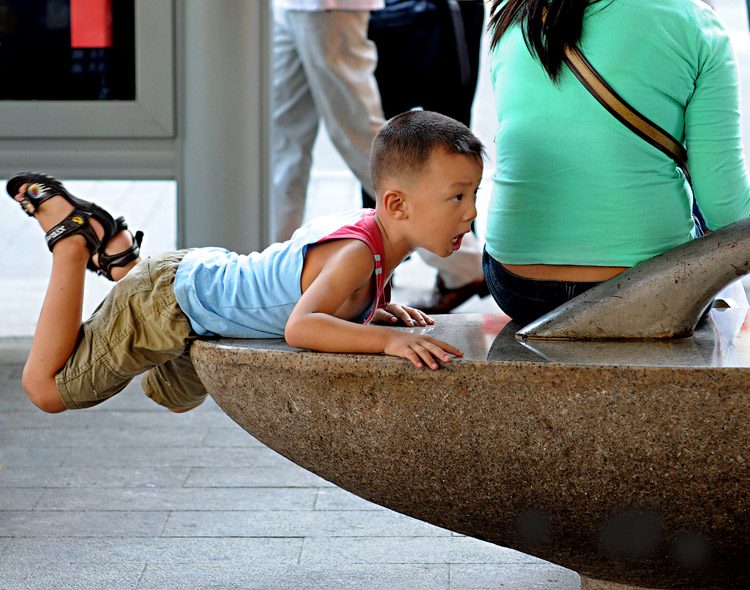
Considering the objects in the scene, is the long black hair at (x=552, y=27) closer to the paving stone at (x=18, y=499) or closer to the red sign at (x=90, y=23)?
the paving stone at (x=18, y=499)

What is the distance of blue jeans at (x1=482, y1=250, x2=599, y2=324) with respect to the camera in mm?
2309

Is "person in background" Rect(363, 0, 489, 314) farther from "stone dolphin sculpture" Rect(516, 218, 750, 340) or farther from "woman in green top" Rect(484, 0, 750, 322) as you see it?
"stone dolphin sculpture" Rect(516, 218, 750, 340)

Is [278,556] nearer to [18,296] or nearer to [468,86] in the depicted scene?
[468,86]

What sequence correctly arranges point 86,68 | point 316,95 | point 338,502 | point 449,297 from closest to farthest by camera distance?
point 338,502 → point 86,68 → point 316,95 → point 449,297

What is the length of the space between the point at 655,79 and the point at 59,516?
1981mm

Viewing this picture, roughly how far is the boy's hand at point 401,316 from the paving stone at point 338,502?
2.79ft

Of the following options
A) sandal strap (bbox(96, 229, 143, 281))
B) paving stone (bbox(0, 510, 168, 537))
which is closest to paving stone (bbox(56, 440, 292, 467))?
paving stone (bbox(0, 510, 168, 537))

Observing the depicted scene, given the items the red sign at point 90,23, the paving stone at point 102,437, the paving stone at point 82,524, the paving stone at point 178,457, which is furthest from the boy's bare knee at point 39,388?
the red sign at point 90,23

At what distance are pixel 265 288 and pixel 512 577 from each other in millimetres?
951

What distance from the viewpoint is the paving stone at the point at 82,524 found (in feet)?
9.55

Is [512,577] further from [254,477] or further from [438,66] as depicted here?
[438,66]

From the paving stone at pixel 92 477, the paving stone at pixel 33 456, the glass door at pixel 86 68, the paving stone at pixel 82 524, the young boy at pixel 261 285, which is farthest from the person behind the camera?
the glass door at pixel 86 68

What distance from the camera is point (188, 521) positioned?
9.85 feet

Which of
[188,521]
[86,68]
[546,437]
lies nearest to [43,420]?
[188,521]
